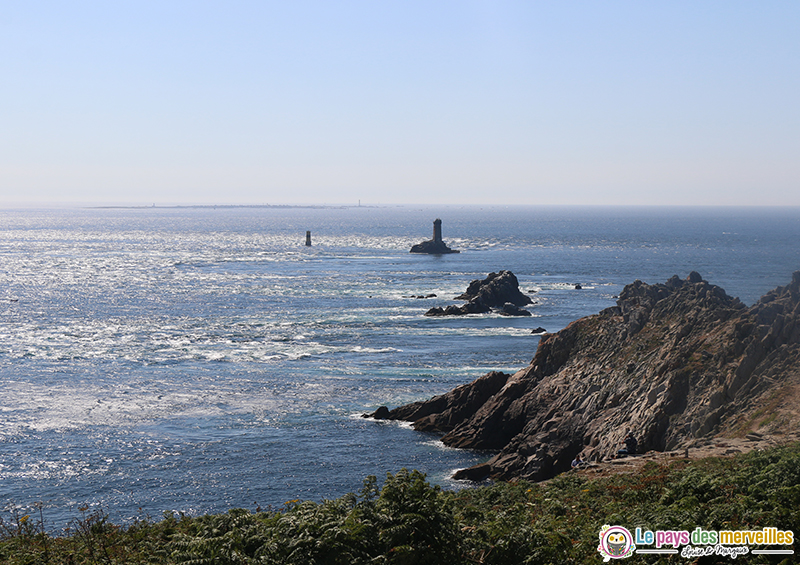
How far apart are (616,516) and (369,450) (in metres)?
30.2

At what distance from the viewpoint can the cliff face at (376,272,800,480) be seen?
29578 millimetres

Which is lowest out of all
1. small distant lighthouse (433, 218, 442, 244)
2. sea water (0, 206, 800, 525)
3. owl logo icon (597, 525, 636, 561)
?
sea water (0, 206, 800, 525)

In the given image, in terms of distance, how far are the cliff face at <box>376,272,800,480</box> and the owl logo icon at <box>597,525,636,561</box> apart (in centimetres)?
1497

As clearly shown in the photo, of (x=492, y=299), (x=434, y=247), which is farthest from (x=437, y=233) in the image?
(x=492, y=299)

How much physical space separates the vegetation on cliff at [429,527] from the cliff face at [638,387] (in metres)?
11.3

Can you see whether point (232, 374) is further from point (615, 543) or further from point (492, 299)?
point (615, 543)

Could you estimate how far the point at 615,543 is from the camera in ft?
44.3

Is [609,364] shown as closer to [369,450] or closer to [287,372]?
[369,450]

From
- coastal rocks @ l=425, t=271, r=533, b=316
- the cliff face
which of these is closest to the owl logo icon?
the cliff face

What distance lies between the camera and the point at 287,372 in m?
63.8

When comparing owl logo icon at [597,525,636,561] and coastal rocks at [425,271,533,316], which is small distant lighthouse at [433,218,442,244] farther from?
owl logo icon at [597,525,636,561]

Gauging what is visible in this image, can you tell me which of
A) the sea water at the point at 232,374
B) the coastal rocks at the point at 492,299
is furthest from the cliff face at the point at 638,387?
the coastal rocks at the point at 492,299

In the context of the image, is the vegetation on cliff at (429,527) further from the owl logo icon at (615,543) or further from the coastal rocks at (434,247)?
the coastal rocks at (434,247)

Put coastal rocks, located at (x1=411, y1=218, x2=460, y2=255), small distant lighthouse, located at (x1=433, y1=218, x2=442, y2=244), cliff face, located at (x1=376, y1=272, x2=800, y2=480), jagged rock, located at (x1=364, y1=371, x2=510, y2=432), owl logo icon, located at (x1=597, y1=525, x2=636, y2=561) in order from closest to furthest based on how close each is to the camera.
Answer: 1. owl logo icon, located at (x1=597, y1=525, x2=636, y2=561)
2. cliff face, located at (x1=376, y1=272, x2=800, y2=480)
3. jagged rock, located at (x1=364, y1=371, x2=510, y2=432)
4. coastal rocks, located at (x1=411, y1=218, x2=460, y2=255)
5. small distant lighthouse, located at (x1=433, y1=218, x2=442, y2=244)
